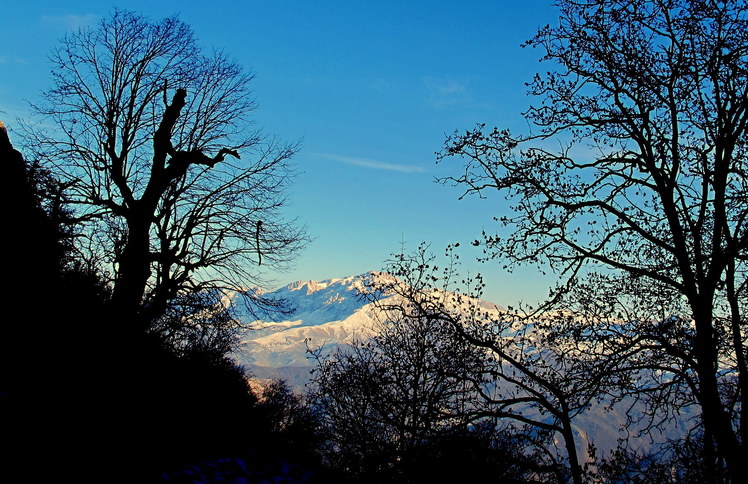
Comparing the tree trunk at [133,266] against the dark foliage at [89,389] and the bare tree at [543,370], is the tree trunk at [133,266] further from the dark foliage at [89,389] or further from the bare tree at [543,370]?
the bare tree at [543,370]

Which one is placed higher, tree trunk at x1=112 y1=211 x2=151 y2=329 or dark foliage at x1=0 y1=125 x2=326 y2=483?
tree trunk at x1=112 y1=211 x2=151 y2=329

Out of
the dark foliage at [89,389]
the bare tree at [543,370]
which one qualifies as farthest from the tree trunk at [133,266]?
the bare tree at [543,370]

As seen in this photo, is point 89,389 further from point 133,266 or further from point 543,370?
point 543,370

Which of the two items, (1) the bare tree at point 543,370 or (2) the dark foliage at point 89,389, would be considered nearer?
(2) the dark foliage at point 89,389

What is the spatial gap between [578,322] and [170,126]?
1082 cm

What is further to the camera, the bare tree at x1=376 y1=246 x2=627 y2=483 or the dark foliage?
the bare tree at x1=376 y1=246 x2=627 y2=483

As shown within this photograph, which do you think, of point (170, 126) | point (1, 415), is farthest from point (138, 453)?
point (170, 126)

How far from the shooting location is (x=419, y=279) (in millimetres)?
13906

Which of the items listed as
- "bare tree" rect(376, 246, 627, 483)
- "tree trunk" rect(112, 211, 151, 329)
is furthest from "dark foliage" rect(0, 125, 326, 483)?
"bare tree" rect(376, 246, 627, 483)

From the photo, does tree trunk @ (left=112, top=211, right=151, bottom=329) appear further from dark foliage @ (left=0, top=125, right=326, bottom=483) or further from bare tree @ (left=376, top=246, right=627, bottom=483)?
bare tree @ (left=376, top=246, right=627, bottom=483)

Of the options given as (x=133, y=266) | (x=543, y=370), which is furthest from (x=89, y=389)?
(x=543, y=370)

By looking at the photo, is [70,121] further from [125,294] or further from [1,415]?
[1,415]

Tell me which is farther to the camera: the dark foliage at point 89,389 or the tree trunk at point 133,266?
the tree trunk at point 133,266

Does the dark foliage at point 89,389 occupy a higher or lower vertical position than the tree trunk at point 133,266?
lower
